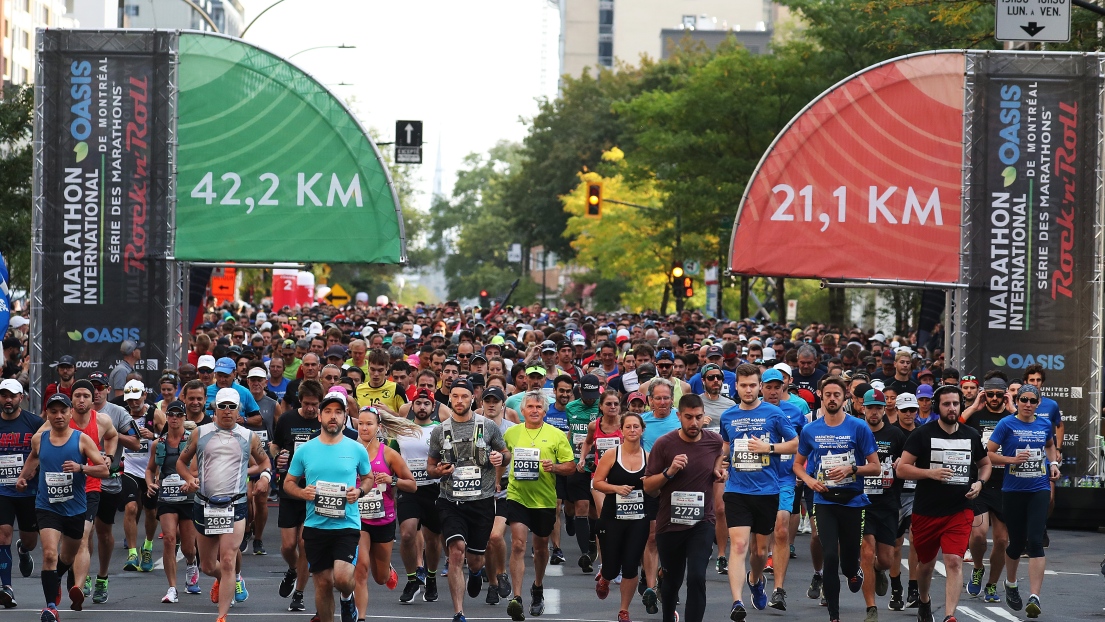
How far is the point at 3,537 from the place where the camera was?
41.4 ft

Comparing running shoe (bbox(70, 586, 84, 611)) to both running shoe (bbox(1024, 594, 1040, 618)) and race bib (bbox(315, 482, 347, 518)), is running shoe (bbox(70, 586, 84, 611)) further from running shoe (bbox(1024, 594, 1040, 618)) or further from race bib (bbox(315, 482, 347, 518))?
running shoe (bbox(1024, 594, 1040, 618))

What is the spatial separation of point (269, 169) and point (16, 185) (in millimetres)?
11492

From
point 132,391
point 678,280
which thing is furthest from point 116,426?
point 678,280

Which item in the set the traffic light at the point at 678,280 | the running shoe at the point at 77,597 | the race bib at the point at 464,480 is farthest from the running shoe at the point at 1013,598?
the traffic light at the point at 678,280

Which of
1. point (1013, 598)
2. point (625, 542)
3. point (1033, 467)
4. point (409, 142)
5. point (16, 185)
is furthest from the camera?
point (409, 142)

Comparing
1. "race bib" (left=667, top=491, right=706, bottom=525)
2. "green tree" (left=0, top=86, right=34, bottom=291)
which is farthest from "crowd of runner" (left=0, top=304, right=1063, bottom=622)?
"green tree" (left=0, top=86, right=34, bottom=291)

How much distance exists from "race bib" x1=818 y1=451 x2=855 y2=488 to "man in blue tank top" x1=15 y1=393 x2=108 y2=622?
18.4 ft

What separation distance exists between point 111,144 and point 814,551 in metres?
10.6

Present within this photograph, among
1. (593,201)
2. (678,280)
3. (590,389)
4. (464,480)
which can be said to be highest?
(593,201)

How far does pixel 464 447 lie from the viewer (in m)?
12.5

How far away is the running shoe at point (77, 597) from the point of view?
487 inches

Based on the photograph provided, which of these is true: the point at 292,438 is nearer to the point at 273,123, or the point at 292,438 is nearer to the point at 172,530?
the point at 172,530

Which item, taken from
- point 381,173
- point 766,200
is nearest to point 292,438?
point 381,173

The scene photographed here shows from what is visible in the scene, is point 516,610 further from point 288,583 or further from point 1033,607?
point 1033,607
